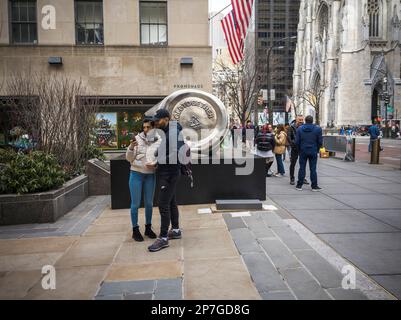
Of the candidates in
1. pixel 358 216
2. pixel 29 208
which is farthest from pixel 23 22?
pixel 358 216

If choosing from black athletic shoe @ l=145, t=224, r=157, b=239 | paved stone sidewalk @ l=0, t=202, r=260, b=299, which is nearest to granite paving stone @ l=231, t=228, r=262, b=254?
paved stone sidewalk @ l=0, t=202, r=260, b=299

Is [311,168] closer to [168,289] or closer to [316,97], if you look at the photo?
[168,289]

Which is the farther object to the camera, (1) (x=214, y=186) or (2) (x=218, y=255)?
(1) (x=214, y=186)

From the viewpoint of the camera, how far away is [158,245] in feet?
16.3

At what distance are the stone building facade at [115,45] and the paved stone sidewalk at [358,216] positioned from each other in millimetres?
7723

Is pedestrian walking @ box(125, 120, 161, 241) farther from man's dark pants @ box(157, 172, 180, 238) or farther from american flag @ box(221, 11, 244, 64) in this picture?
american flag @ box(221, 11, 244, 64)

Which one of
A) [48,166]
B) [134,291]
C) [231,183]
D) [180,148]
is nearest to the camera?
[134,291]

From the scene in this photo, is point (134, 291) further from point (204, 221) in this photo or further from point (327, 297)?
point (204, 221)

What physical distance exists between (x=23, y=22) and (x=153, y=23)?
548 centimetres

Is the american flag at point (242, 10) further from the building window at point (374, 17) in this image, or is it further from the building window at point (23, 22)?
the building window at point (374, 17)

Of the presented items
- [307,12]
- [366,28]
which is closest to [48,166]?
[366,28]

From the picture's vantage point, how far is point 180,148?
5.03m
